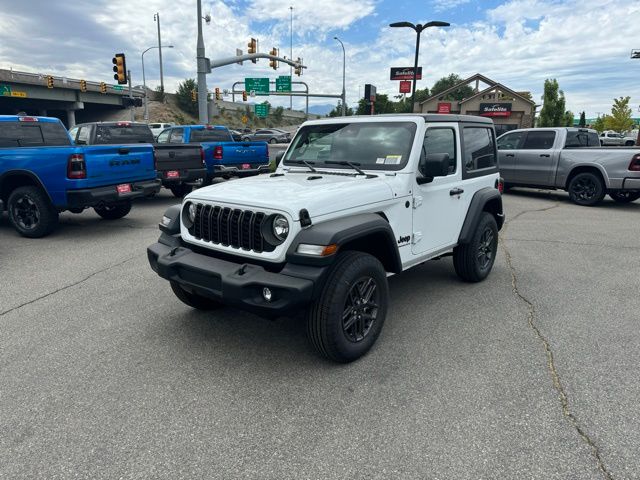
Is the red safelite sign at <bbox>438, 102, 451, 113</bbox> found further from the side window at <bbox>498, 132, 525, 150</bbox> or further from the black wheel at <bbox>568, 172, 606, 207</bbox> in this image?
the black wheel at <bbox>568, 172, 606, 207</bbox>

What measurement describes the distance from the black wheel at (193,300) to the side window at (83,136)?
7.56 metres

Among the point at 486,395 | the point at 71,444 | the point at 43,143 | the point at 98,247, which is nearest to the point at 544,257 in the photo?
the point at 486,395

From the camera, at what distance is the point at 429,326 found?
411cm

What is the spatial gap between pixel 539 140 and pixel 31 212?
39.1ft

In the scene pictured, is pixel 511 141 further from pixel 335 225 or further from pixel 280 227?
pixel 280 227

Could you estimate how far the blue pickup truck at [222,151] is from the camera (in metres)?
12.0

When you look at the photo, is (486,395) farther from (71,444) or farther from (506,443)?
(71,444)

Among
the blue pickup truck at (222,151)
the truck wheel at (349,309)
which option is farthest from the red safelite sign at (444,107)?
the truck wheel at (349,309)

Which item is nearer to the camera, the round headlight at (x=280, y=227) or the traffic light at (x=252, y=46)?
the round headlight at (x=280, y=227)

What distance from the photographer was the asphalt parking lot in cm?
243

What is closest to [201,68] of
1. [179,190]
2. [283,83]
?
[179,190]

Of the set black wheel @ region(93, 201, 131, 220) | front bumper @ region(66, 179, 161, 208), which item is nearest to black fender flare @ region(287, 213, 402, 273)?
front bumper @ region(66, 179, 161, 208)

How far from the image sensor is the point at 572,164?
37.1 ft

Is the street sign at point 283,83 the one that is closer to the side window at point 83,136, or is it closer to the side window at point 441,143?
the side window at point 83,136
